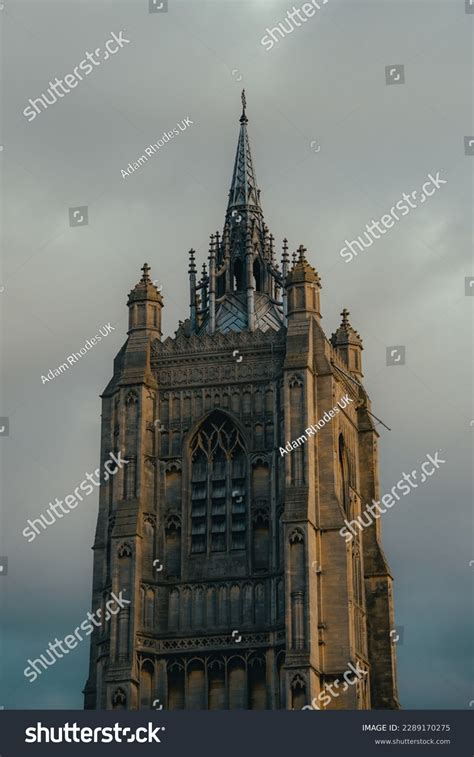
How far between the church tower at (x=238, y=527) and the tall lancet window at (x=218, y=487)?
52 mm

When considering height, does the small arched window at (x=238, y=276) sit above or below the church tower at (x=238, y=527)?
above

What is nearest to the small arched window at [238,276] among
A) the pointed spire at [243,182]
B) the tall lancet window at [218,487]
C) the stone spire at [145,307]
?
the pointed spire at [243,182]

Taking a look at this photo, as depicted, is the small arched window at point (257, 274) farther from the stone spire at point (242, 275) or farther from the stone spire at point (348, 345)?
the stone spire at point (348, 345)

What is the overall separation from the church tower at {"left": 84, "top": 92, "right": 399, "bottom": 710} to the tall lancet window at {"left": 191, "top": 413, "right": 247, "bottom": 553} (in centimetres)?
5

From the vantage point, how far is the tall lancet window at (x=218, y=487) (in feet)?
245

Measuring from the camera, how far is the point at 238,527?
245ft

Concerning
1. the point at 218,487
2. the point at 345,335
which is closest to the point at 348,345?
the point at 345,335

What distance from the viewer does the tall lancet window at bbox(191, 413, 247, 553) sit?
74.8 meters

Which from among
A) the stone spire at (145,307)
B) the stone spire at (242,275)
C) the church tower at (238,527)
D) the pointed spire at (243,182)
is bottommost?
the church tower at (238,527)

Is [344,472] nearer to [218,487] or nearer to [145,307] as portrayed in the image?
[218,487]

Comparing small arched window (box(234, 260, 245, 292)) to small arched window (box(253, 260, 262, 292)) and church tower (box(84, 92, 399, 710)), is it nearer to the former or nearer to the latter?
small arched window (box(253, 260, 262, 292))

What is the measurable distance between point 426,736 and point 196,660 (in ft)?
56.2

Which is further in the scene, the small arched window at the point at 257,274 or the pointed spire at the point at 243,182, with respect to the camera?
the pointed spire at the point at 243,182

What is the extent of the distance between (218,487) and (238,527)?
5.79 feet
